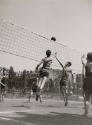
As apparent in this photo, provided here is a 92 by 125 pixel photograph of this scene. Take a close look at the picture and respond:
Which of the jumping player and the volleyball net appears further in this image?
the volleyball net

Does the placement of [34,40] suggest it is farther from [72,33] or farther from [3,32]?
[72,33]

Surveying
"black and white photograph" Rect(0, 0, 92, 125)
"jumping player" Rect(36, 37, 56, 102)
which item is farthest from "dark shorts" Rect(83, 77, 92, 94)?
"jumping player" Rect(36, 37, 56, 102)

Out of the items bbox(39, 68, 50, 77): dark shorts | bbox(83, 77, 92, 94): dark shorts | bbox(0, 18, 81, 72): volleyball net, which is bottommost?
bbox(83, 77, 92, 94): dark shorts

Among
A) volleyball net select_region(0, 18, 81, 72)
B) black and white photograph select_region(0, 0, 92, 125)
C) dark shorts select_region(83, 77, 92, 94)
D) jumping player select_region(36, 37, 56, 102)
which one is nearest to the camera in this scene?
black and white photograph select_region(0, 0, 92, 125)

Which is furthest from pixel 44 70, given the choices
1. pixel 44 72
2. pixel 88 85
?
pixel 88 85

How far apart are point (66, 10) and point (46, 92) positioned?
292 centimetres

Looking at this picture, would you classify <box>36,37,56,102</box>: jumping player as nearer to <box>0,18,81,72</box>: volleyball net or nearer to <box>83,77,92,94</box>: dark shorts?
<box>0,18,81,72</box>: volleyball net

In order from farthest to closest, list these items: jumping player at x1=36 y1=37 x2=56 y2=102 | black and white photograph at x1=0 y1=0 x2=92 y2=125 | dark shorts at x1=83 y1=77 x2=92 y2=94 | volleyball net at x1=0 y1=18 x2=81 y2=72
Result: volleyball net at x1=0 y1=18 x2=81 y2=72 < jumping player at x1=36 y1=37 x2=56 y2=102 < dark shorts at x1=83 y1=77 x2=92 y2=94 < black and white photograph at x1=0 y1=0 x2=92 y2=125

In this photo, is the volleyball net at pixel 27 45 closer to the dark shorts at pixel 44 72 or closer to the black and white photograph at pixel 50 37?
the black and white photograph at pixel 50 37

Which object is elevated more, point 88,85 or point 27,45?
point 27,45

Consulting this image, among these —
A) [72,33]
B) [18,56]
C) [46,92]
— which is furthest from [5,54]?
[46,92]

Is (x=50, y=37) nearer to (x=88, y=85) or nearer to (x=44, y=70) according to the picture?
(x=44, y=70)

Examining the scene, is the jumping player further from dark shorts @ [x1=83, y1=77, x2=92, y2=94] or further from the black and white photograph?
dark shorts @ [x1=83, y1=77, x2=92, y2=94]

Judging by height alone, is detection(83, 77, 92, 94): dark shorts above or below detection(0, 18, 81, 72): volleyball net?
below
